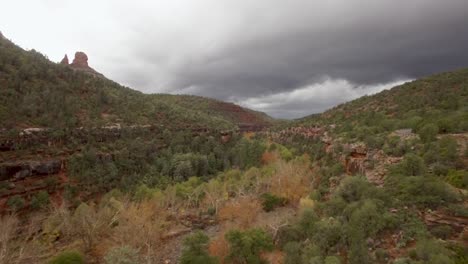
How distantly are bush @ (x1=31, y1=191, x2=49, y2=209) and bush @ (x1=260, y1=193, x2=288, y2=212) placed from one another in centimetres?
3207

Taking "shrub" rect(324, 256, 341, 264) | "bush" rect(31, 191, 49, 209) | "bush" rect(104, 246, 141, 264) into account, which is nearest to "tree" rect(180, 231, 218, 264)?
"bush" rect(104, 246, 141, 264)

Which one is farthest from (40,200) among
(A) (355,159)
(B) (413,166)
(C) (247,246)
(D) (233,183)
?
(B) (413,166)

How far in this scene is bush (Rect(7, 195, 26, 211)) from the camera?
4184 cm

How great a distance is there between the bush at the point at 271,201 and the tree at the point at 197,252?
20739 millimetres

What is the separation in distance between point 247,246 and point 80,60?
154 metres

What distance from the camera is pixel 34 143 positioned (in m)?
50.6

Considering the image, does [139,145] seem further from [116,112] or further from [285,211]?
[285,211]

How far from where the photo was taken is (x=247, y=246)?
30.3 metres

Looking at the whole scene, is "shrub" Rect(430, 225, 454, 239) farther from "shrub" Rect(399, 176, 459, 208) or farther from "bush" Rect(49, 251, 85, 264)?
"bush" Rect(49, 251, 85, 264)

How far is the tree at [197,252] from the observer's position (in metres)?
29.2

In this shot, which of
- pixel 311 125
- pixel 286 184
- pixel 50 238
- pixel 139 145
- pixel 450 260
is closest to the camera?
pixel 450 260

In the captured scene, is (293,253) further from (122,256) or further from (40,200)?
(40,200)

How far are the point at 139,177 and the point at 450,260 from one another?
49.8m

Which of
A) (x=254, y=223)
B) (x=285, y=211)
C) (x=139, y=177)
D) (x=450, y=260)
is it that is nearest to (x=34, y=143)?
(x=139, y=177)
